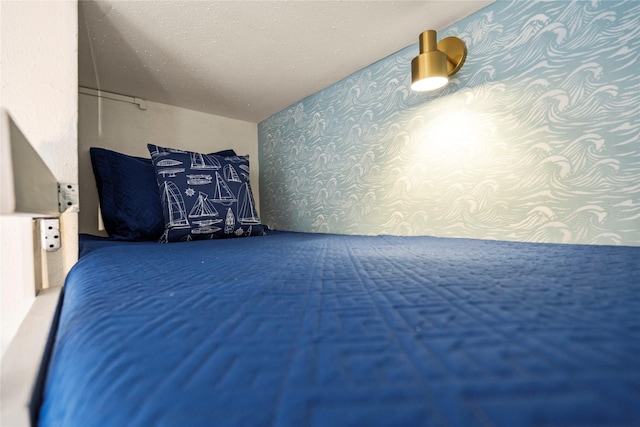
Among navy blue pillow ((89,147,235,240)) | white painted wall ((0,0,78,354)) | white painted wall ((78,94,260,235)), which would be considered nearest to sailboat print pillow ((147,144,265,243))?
navy blue pillow ((89,147,235,240))

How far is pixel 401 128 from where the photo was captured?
1443 millimetres

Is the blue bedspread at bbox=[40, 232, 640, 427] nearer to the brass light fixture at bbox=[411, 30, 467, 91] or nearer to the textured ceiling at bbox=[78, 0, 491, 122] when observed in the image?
the brass light fixture at bbox=[411, 30, 467, 91]

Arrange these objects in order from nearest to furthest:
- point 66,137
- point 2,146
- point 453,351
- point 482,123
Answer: point 453,351
point 2,146
point 66,137
point 482,123

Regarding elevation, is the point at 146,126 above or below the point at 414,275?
above

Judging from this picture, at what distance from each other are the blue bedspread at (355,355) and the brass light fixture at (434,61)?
0.98 meters

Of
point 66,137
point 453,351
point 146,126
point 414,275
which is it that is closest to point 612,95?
point 414,275

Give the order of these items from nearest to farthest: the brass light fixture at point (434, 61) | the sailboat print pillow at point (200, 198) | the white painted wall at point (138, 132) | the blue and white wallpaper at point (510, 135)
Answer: the blue and white wallpaper at point (510, 135), the brass light fixture at point (434, 61), the sailboat print pillow at point (200, 198), the white painted wall at point (138, 132)

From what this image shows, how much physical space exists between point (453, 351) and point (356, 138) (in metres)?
1.57

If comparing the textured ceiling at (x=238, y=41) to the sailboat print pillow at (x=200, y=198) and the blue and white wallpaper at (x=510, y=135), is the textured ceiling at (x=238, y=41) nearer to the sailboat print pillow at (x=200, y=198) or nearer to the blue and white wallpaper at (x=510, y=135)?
the blue and white wallpaper at (x=510, y=135)

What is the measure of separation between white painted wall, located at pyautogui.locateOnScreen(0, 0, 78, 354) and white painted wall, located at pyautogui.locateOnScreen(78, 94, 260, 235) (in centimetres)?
100

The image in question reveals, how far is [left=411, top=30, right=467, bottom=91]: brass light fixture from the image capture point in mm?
1131

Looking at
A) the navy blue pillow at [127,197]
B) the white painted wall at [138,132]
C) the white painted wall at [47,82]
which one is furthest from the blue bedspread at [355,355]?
the white painted wall at [138,132]

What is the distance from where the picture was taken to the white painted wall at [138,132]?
1703mm

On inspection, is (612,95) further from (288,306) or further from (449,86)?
(288,306)
